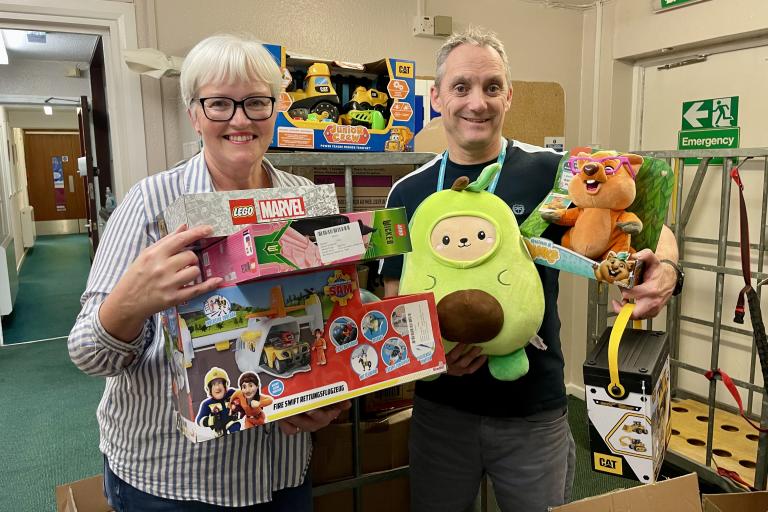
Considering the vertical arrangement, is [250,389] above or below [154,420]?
above

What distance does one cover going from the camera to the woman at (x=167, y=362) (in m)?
0.93

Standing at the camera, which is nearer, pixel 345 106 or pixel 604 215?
pixel 604 215

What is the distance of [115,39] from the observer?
231 centimetres

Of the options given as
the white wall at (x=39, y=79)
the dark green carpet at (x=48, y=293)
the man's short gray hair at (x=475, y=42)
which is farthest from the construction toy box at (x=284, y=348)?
the white wall at (x=39, y=79)

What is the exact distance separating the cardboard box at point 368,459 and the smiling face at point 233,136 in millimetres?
942

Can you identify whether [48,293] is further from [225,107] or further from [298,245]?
[298,245]

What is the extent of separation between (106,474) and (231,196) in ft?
2.05

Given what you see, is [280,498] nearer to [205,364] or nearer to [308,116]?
[205,364]

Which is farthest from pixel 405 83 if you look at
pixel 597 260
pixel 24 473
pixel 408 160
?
pixel 24 473

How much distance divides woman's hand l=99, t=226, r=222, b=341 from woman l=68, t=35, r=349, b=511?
113 mm

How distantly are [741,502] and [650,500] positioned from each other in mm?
588

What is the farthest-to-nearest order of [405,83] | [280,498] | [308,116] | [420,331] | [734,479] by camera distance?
[734,479] < [405,83] < [308,116] < [280,498] < [420,331]

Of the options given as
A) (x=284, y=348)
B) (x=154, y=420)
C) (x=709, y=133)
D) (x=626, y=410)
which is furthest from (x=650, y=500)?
(x=709, y=133)

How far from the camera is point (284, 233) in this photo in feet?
2.49
